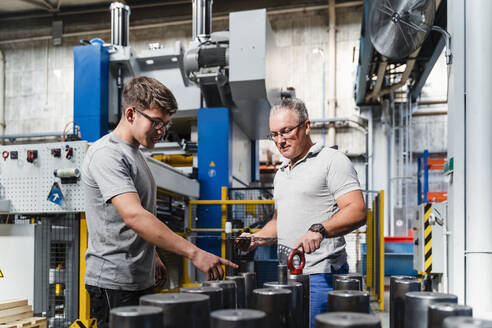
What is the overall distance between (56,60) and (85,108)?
6.78 metres

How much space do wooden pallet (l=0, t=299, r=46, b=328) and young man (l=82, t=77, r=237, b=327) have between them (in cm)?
121

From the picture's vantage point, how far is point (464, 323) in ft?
2.27

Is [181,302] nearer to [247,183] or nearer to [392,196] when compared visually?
[247,183]

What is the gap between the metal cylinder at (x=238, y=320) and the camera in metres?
0.71

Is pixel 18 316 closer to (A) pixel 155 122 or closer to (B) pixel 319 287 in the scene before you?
(A) pixel 155 122

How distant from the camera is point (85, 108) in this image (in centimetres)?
440

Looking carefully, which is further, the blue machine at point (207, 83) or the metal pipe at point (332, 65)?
the metal pipe at point (332, 65)

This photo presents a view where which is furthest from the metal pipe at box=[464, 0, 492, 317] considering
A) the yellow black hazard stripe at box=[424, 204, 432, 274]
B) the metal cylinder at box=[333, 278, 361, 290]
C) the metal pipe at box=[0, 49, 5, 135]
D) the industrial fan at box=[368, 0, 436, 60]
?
the metal pipe at box=[0, 49, 5, 135]

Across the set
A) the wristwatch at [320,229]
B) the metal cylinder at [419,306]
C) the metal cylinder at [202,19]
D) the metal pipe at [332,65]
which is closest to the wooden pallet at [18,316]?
the wristwatch at [320,229]

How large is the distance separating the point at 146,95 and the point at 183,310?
2.94ft

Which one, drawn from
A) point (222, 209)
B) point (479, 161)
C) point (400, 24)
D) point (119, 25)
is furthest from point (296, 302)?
point (119, 25)

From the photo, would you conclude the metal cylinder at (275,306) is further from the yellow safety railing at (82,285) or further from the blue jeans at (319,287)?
the yellow safety railing at (82,285)

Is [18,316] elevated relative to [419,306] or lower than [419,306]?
lower

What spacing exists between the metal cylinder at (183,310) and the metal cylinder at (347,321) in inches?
8.7
